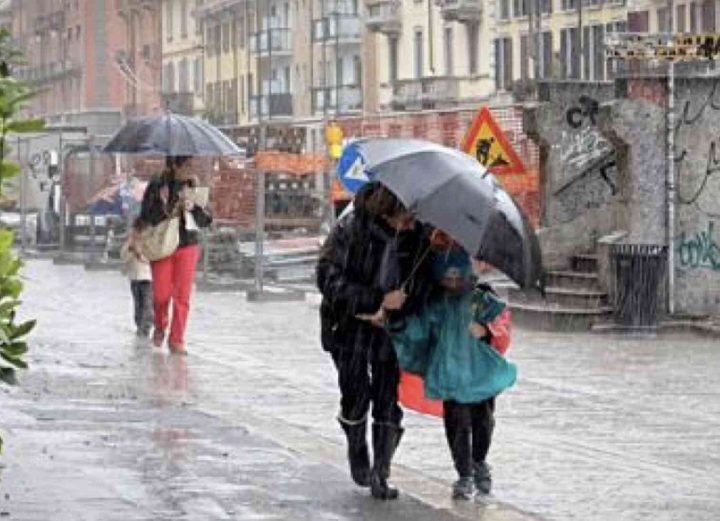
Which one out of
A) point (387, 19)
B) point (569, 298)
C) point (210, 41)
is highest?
point (387, 19)

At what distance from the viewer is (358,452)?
37.1 ft

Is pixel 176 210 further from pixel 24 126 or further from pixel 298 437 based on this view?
pixel 24 126

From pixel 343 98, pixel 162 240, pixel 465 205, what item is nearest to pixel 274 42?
pixel 343 98

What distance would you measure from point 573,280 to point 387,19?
5821cm

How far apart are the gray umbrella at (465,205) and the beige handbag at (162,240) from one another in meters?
9.09

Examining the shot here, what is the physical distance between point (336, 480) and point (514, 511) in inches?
45.7

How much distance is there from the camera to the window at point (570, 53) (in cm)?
6894

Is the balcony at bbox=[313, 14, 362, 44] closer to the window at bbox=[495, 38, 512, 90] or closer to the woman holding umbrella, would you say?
the window at bbox=[495, 38, 512, 90]

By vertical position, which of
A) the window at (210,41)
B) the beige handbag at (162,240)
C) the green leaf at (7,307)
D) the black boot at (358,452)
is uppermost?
the window at (210,41)

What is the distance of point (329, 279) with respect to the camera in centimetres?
1095

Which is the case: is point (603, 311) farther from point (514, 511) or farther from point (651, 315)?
point (514, 511)

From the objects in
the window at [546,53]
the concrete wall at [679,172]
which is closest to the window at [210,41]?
the window at [546,53]

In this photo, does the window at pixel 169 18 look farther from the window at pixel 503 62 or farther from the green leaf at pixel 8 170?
the green leaf at pixel 8 170

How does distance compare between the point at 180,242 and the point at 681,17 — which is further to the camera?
the point at 681,17
